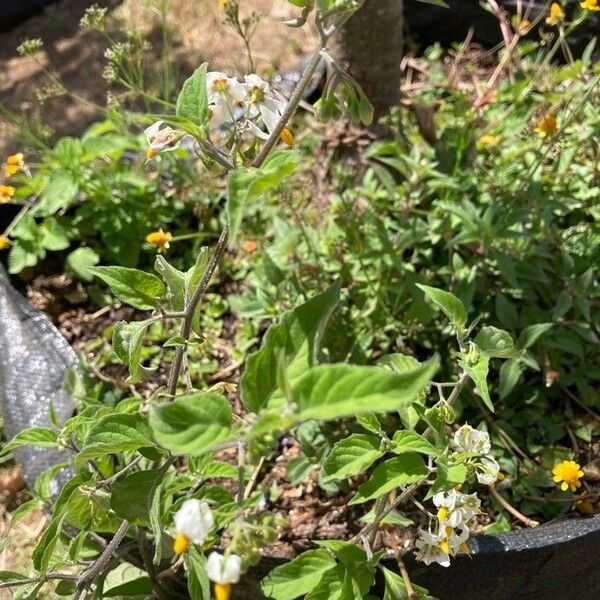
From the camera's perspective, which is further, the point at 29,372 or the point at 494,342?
the point at 29,372

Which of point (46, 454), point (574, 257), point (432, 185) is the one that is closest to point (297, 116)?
point (432, 185)

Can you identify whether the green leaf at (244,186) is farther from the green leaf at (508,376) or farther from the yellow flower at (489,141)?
the yellow flower at (489,141)

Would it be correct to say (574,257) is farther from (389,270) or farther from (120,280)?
(120,280)

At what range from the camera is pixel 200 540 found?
748 millimetres

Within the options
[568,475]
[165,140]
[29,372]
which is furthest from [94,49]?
[568,475]

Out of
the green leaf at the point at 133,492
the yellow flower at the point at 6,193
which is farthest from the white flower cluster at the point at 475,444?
the yellow flower at the point at 6,193

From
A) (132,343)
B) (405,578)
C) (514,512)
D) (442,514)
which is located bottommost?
(514,512)

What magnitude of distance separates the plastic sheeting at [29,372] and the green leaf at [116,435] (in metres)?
0.66

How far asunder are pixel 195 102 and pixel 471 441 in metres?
0.60

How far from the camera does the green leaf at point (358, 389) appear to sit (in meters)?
0.61

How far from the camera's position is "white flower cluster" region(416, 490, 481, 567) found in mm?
1065

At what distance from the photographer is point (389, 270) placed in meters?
1.60

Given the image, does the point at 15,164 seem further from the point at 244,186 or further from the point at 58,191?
the point at 244,186

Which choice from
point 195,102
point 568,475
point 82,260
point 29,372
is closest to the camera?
point 195,102
